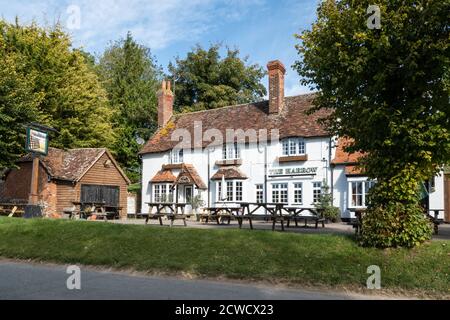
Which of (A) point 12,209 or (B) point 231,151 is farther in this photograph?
(B) point 231,151

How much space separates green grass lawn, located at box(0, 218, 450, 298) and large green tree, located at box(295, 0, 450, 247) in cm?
75

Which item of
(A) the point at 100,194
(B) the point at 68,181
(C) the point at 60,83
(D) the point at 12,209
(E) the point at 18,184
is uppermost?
(C) the point at 60,83

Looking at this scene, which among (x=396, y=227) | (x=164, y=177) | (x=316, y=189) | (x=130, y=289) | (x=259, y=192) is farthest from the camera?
(x=164, y=177)

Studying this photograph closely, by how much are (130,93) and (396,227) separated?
4211 cm

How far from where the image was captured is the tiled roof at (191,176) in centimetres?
3132

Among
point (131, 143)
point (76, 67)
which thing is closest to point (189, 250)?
point (76, 67)

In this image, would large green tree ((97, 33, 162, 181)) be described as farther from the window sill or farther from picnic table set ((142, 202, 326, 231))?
picnic table set ((142, 202, 326, 231))

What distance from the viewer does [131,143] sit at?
46.3 meters

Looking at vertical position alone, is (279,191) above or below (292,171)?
below

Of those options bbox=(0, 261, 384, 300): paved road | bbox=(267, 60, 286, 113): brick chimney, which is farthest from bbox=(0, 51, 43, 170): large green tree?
bbox=(0, 261, 384, 300): paved road

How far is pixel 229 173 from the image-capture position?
30109 mm

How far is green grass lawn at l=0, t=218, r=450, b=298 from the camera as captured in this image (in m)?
9.09

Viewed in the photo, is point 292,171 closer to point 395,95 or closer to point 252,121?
point 252,121

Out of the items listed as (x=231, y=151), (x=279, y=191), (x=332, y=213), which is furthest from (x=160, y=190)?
(x=332, y=213)
